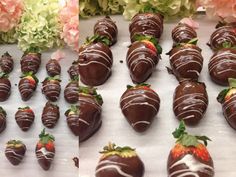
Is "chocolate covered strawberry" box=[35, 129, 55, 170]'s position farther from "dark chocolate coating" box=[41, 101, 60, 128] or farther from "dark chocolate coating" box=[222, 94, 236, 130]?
"dark chocolate coating" box=[222, 94, 236, 130]

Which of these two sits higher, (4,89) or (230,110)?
(4,89)

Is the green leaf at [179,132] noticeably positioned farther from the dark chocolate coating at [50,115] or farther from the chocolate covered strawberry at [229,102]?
the dark chocolate coating at [50,115]

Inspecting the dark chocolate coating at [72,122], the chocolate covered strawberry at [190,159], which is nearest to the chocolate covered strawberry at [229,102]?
the chocolate covered strawberry at [190,159]

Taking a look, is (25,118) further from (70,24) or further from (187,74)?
(187,74)

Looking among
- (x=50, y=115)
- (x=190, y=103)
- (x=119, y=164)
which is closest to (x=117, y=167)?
(x=119, y=164)

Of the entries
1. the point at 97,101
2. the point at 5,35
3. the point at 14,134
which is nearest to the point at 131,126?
the point at 97,101

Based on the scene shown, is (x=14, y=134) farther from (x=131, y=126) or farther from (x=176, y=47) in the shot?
(x=176, y=47)
